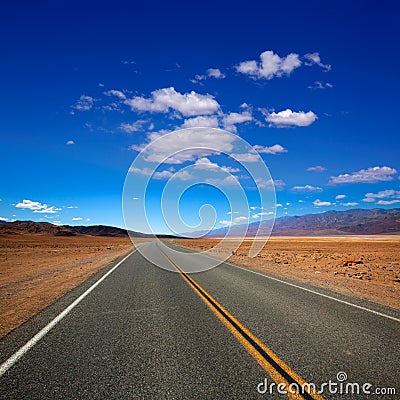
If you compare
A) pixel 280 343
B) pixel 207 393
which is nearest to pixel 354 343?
pixel 280 343

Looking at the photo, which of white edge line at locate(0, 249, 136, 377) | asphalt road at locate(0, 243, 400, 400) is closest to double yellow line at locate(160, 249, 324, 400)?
asphalt road at locate(0, 243, 400, 400)

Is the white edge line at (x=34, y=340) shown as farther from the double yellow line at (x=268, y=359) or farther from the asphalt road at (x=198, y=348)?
the double yellow line at (x=268, y=359)

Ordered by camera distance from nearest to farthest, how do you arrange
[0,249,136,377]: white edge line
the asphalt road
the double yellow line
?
the double yellow line → the asphalt road → [0,249,136,377]: white edge line

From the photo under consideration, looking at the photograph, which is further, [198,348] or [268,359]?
[198,348]

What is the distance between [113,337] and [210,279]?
337 inches

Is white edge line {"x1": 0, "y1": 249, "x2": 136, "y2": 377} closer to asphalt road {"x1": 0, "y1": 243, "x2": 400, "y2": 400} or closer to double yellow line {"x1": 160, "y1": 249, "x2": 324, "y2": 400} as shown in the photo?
asphalt road {"x1": 0, "y1": 243, "x2": 400, "y2": 400}

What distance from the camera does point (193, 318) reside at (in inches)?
305

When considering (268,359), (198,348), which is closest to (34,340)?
(198,348)

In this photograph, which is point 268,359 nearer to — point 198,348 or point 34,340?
point 198,348

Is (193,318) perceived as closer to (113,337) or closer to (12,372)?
(113,337)

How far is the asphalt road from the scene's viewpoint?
14.2 feet

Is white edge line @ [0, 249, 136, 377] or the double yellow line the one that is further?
white edge line @ [0, 249, 136, 377]

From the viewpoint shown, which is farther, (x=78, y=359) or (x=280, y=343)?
(x=280, y=343)

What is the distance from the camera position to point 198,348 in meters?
5.70
